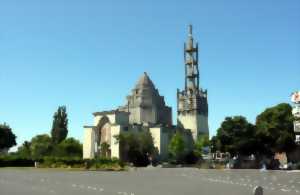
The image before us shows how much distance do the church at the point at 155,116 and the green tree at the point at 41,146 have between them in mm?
8819

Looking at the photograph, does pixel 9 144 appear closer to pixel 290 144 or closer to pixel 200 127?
pixel 200 127

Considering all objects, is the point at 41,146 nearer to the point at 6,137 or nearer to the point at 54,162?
the point at 6,137

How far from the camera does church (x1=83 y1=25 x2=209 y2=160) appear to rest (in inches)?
4176

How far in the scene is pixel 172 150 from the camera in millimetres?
99000

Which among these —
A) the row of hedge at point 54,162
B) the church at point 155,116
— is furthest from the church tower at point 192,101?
the row of hedge at point 54,162

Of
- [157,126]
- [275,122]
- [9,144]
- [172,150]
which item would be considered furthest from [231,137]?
[9,144]

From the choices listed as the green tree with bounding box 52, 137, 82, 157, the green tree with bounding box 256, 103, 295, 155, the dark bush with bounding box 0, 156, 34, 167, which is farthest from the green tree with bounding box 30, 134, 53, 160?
the green tree with bounding box 256, 103, 295, 155

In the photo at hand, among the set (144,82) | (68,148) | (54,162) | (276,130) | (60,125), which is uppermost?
(144,82)

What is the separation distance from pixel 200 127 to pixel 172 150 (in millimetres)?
18823

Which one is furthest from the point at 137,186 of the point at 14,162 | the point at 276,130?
the point at 14,162

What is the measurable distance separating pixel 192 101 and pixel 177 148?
20.8 metres

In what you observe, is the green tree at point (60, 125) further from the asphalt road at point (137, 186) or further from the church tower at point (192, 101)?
the asphalt road at point (137, 186)

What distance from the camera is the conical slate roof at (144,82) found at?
11994cm

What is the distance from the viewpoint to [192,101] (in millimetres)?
115500
